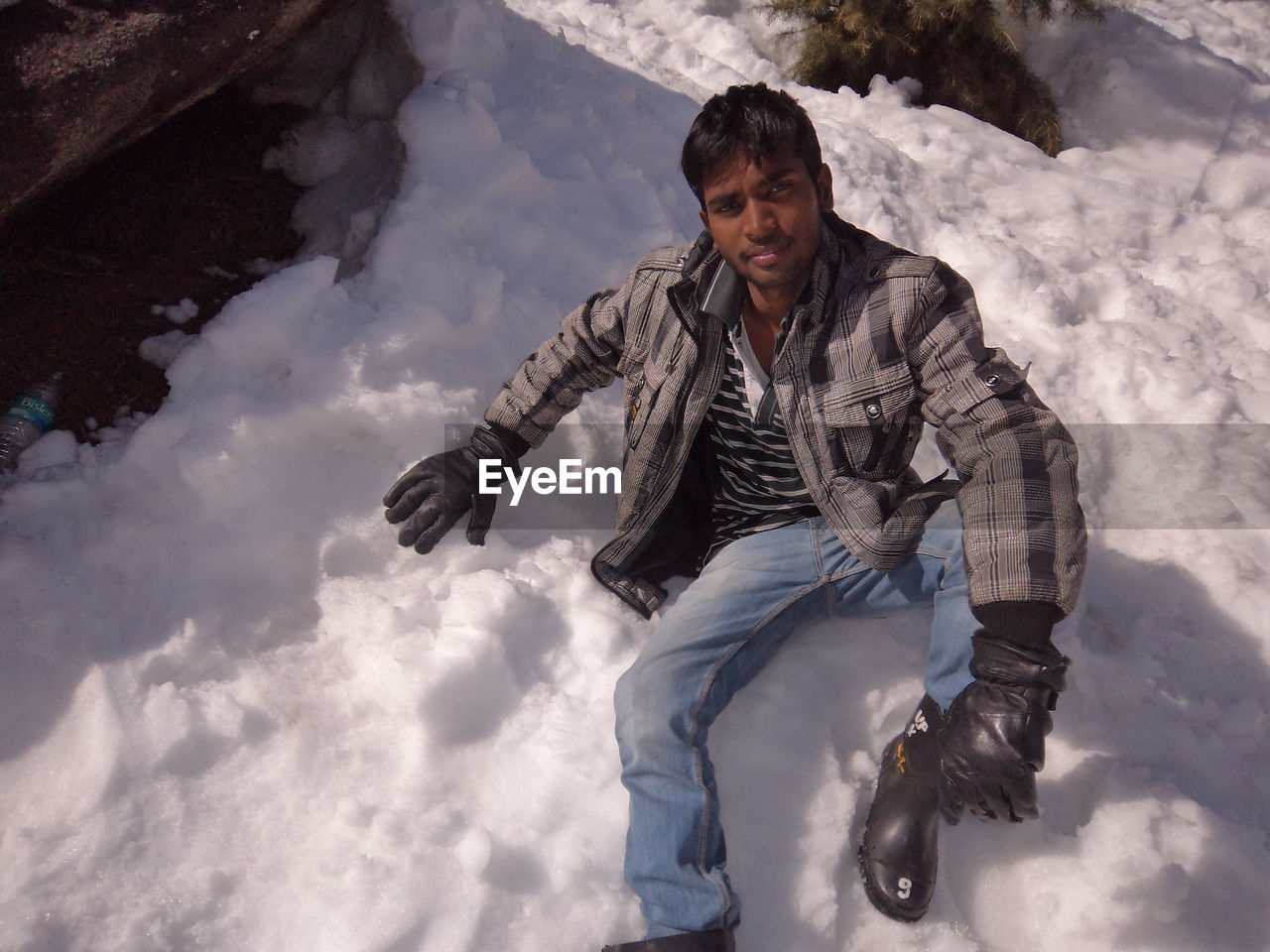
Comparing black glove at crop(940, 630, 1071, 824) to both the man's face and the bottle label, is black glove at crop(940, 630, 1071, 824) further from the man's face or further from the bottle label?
the bottle label

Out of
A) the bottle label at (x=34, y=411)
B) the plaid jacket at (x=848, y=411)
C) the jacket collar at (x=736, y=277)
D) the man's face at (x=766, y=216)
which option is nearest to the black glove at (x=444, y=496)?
the plaid jacket at (x=848, y=411)

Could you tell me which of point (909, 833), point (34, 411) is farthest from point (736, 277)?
point (34, 411)

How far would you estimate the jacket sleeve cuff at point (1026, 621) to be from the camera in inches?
66.2

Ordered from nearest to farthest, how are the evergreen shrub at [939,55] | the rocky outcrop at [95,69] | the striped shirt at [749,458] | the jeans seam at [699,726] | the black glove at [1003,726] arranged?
the black glove at [1003,726]
the jeans seam at [699,726]
the striped shirt at [749,458]
the rocky outcrop at [95,69]
the evergreen shrub at [939,55]

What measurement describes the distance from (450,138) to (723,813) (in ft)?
8.58

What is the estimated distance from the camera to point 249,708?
2160mm

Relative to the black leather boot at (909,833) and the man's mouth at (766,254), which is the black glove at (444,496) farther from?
the black leather boot at (909,833)

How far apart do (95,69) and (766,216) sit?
1958mm

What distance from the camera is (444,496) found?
2.33m

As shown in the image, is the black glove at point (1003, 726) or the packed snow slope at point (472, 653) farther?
the packed snow slope at point (472, 653)

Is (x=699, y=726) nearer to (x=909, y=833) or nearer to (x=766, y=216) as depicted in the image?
(x=909, y=833)

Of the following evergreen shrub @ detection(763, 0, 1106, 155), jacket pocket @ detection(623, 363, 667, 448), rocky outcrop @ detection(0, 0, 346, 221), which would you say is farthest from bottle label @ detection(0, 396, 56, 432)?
evergreen shrub @ detection(763, 0, 1106, 155)

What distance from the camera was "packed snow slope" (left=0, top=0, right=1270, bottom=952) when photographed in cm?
197

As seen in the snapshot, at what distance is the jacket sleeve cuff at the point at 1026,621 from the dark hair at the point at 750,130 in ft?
3.48
